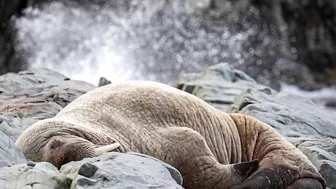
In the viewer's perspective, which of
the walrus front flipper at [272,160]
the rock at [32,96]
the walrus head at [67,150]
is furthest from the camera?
→ the rock at [32,96]

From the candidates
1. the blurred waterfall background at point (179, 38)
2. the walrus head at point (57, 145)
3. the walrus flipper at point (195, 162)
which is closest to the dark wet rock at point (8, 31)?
the blurred waterfall background at point (179, 38)

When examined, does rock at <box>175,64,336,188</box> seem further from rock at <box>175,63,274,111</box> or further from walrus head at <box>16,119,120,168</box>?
walrus head at <box>16,119,120,168</box>

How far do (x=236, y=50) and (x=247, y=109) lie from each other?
43.5ft

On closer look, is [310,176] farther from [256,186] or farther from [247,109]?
[247,109]

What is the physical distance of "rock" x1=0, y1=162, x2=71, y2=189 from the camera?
3.97 meters

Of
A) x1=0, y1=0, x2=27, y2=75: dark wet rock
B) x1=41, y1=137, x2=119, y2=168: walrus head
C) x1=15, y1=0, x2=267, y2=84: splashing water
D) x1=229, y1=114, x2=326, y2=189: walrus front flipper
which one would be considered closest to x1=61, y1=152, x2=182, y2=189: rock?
x1=41, y1=137, x2=119, y2=168: walrus head

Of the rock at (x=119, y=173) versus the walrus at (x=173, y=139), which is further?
the walrus at (x=173, y=139)

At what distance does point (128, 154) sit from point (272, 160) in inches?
61.2

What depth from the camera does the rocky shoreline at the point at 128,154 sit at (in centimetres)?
403

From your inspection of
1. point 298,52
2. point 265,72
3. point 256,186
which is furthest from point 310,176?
point 298,52

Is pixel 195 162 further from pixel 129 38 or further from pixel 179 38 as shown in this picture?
pixel 179 38

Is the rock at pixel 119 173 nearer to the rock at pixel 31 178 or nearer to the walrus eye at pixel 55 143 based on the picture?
the rock at pixel 31 178

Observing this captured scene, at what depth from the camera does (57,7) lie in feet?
66.2

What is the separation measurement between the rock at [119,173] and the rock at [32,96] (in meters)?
1.68
